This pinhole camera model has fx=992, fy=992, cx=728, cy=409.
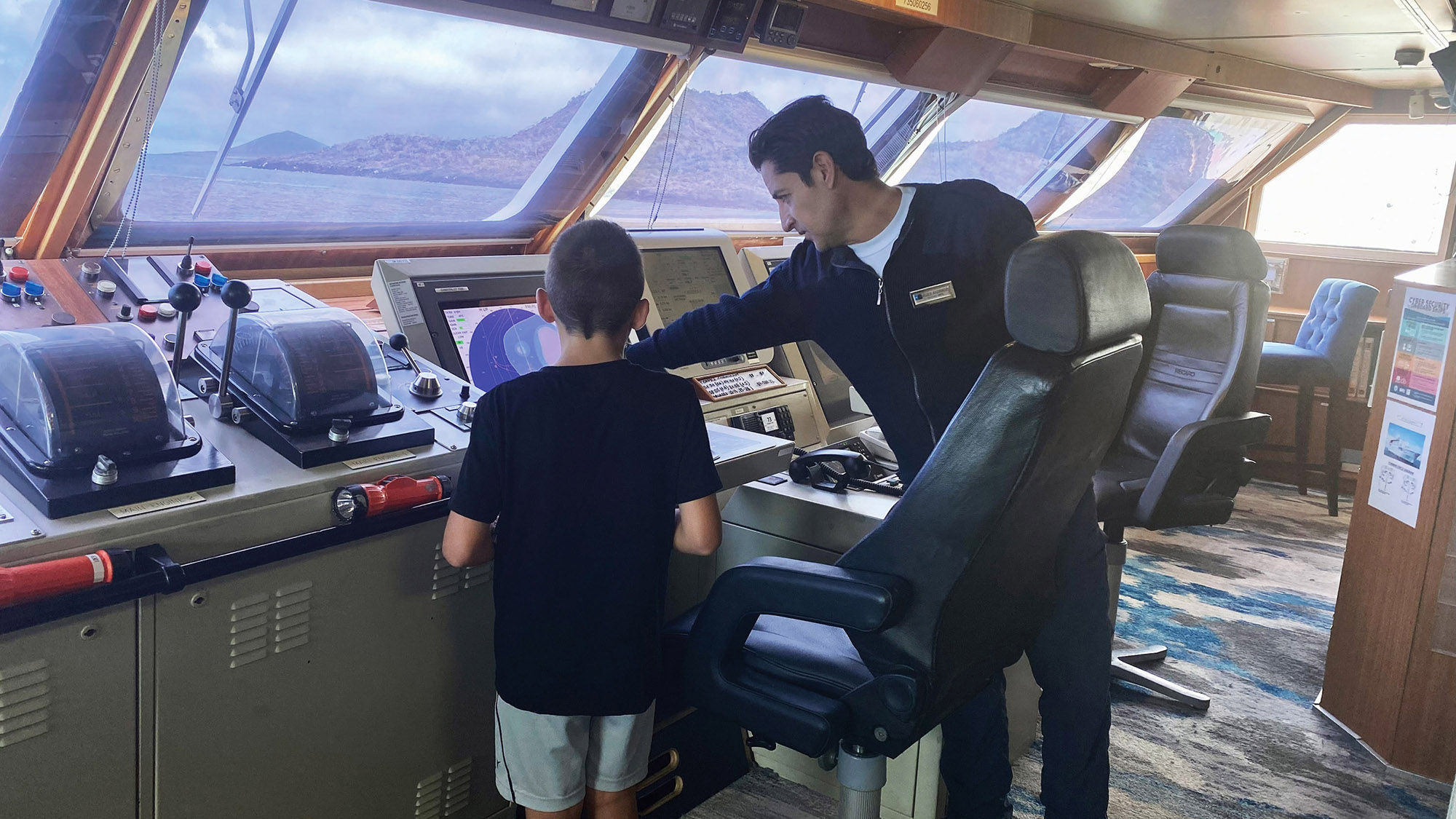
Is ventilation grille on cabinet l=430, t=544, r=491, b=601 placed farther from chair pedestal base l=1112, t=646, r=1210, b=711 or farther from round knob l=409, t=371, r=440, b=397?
chair pedestal base l=1112, t=646, r=1210, b=711

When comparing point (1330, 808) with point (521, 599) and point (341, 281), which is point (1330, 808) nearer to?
point (521, 599)

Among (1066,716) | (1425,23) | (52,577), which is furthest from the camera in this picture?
(1425,23)

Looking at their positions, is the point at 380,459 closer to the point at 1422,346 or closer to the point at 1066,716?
the point at 1066,716

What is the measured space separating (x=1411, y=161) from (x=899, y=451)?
5.91 m

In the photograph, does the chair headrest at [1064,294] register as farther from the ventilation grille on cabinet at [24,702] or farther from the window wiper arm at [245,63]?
the window wiper arm at [245,63]

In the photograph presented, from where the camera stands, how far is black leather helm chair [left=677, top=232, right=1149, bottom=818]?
1355 millimetres

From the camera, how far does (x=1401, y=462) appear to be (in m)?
2.69

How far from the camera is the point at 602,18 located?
2568 mm

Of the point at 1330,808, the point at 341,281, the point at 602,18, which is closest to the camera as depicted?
the point at 1330,808

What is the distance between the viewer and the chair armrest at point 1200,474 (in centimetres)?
296

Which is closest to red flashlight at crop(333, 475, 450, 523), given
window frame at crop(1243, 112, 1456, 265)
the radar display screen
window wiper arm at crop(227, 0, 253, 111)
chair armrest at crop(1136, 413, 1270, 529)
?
the radar display screen

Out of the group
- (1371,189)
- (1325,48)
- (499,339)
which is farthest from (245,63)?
(1371,189)

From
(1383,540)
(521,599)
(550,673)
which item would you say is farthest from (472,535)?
(1383,540)

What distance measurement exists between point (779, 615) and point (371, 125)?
2.09 metres
